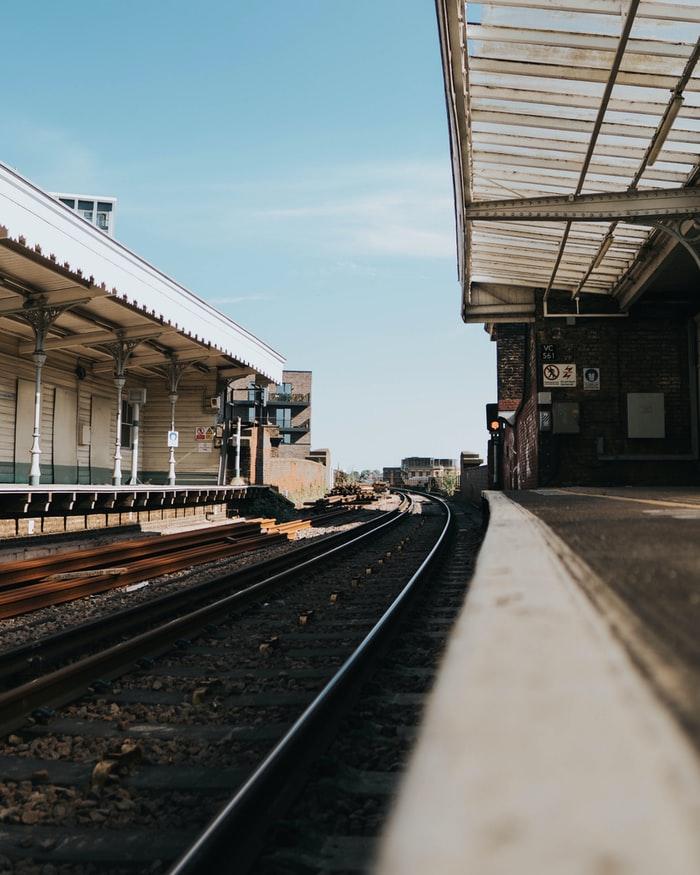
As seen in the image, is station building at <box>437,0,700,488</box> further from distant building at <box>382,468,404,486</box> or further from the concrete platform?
distant building at <box>382,468,404,486</box>

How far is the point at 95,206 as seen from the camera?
75.2m

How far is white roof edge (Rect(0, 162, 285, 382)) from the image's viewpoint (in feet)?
33.9

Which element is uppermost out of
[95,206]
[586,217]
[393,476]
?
[95,206]

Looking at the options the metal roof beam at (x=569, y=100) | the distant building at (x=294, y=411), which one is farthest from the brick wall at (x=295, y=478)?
the distant building at (x=294, y=411)

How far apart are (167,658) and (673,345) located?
13.7 metres

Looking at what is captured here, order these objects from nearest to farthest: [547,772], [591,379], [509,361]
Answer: [547,772], [591,379], [509,361]

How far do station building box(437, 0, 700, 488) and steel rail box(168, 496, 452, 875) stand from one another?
6.30m

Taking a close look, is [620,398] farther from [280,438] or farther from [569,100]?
→ [280,438]

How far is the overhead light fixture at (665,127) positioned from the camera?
8.30 m

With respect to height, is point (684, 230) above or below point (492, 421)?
above

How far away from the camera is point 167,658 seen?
550 centimetres

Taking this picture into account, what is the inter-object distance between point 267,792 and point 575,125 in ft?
29.5

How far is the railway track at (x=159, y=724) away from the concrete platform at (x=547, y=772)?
2.31m

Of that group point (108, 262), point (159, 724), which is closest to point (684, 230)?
point (108, 262)
